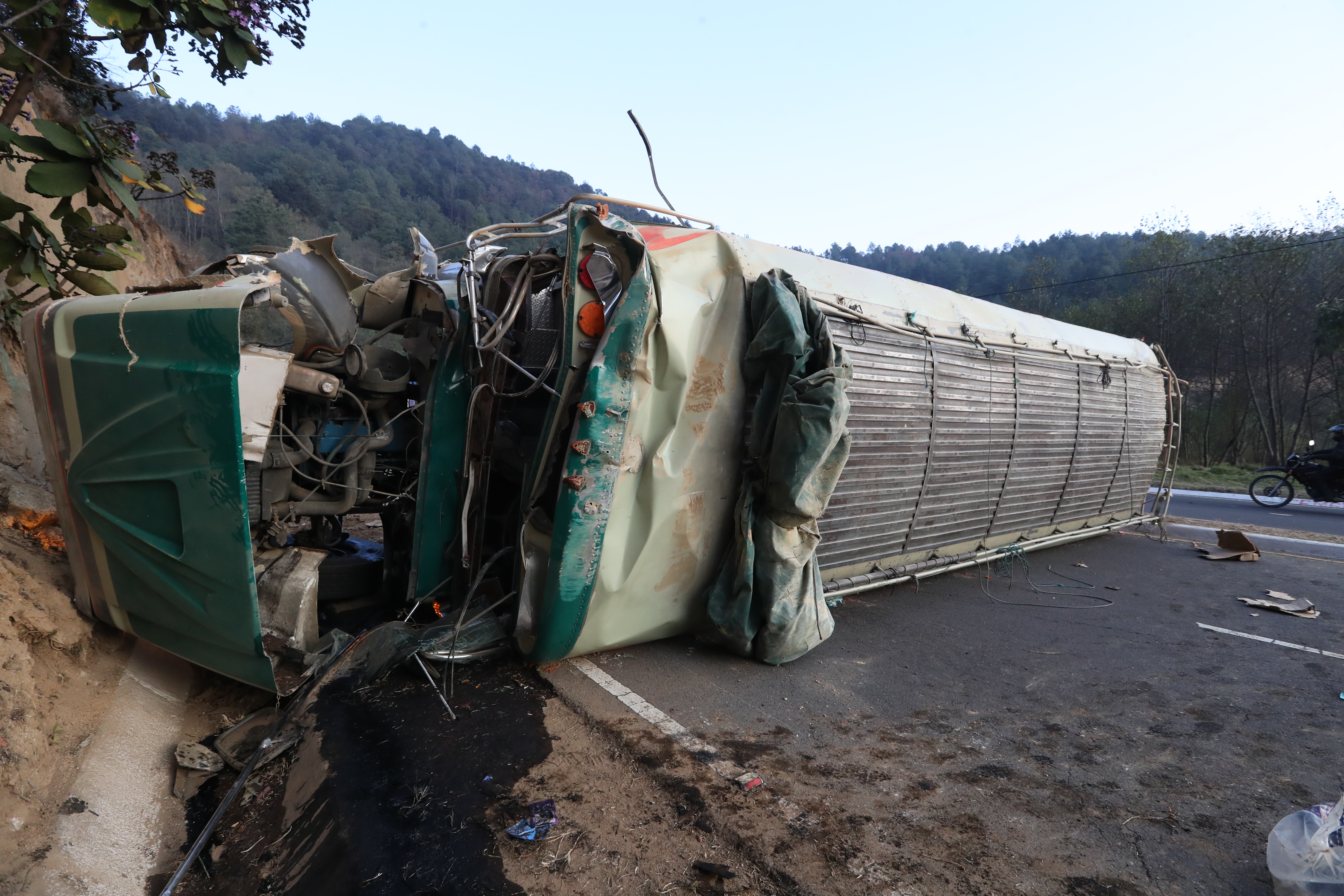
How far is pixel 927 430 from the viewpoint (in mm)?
4375

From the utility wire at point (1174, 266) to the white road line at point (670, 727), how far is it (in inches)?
448

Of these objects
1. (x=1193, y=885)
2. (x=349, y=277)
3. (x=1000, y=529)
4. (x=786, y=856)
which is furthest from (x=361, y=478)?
(x=1000, y=529)

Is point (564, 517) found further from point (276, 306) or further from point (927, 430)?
point (927, 430)

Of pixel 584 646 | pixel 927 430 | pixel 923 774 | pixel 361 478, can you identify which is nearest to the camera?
pixel 923 774

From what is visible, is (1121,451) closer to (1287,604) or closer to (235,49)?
(1287,604)

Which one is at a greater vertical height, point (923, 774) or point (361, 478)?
point (361, 478)

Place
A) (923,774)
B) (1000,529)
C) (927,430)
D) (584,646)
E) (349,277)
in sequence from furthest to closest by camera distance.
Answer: (1000,529)
(927,430)
(349,277)
(584,646)
(923,774)

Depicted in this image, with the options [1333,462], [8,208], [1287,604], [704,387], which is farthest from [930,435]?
[1333,462]

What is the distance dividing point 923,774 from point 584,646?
1586mm

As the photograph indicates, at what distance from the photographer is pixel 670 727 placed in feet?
8.89

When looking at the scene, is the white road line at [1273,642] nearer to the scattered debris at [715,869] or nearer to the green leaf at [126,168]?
the scattered debris at [715,869]

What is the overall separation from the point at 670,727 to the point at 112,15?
3.84 metres

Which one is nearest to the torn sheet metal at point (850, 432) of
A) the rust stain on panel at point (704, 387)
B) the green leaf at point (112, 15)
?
the rust stain on panel at point (704, 387)

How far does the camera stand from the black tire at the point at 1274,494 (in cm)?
1041
